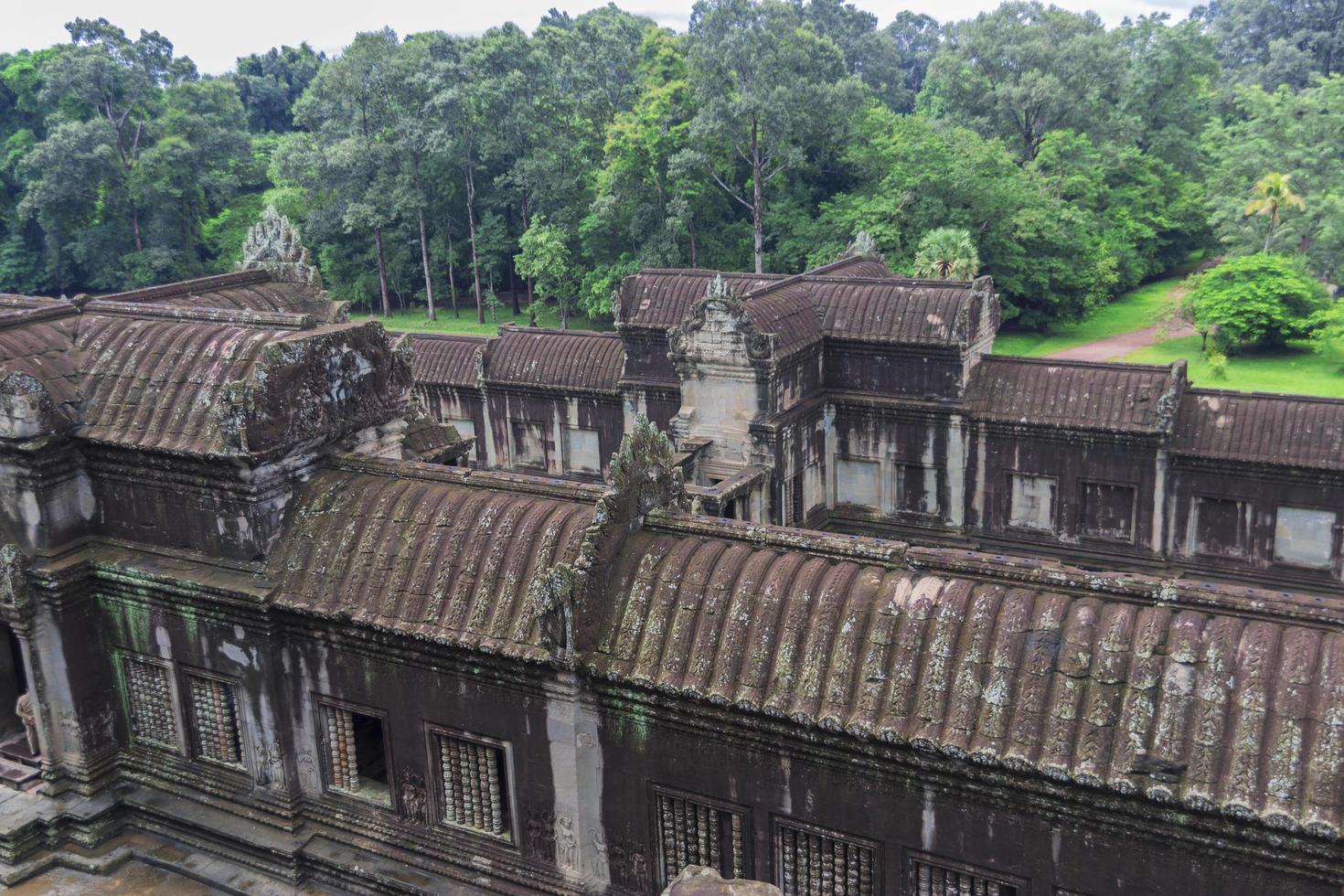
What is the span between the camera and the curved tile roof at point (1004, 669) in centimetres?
986

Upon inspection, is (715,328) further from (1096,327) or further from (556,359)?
(1096,327)

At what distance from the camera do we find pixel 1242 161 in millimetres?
60281

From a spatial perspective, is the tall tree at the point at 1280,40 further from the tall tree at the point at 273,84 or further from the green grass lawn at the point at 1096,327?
the tall tree at the point at 273,84

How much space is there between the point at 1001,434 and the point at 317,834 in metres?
18.0

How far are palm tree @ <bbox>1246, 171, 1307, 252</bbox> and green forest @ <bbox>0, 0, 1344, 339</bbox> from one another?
19cm

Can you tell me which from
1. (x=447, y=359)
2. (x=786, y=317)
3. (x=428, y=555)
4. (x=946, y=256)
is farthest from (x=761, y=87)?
(x=428, y=555)

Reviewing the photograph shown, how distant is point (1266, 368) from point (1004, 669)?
4318 cm

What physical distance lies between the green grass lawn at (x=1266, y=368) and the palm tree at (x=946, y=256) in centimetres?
798

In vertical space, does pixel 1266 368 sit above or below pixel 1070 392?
below

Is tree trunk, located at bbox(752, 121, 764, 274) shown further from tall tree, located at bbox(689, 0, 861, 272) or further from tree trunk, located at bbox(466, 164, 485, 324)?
tree trunk, located at bbox(466, 164, 485, 324)

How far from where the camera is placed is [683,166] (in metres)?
57.4

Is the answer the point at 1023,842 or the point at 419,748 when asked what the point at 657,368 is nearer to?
the point at 419,748

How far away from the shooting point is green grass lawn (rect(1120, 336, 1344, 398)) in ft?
148

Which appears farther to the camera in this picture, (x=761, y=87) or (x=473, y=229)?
(x=473, y=229)
